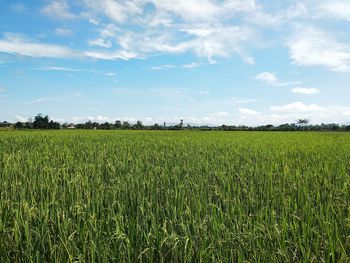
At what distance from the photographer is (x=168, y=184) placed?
16.1 ft

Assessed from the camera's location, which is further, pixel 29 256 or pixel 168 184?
pixel 168 184

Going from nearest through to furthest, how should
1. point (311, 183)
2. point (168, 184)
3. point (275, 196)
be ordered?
point (275, 196) → point (168, 184) → point (311, 183)

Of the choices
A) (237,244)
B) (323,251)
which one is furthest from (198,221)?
(323,251)

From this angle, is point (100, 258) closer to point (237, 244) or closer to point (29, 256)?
point (29, 256)

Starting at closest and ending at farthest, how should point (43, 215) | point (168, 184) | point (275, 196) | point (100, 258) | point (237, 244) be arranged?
point (100, 258) < point (237, 244) < point (43, 215) < point (275, 196) < point (168, 184)

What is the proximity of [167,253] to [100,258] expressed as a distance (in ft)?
1.57

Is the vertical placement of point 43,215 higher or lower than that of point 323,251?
higher

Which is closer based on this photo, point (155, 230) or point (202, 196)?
point (155, 230)

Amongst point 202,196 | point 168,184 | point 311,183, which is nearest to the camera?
point 202,196

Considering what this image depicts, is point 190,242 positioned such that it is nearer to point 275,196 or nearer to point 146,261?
point 146,261

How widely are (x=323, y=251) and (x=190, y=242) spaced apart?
1099 mm

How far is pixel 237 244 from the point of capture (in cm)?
277

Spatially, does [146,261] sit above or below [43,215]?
below

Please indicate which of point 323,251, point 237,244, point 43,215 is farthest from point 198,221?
point 43,215
